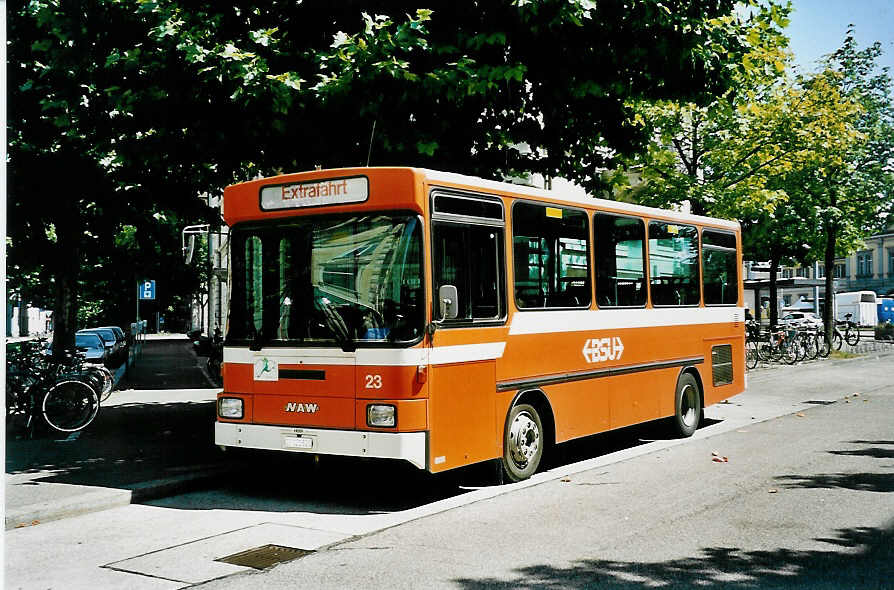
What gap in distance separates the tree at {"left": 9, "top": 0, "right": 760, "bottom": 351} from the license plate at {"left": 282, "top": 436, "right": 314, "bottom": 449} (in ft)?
11.3

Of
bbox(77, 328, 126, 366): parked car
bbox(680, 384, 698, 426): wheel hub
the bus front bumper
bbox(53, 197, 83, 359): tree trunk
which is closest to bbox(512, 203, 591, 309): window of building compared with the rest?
the bus front bumper

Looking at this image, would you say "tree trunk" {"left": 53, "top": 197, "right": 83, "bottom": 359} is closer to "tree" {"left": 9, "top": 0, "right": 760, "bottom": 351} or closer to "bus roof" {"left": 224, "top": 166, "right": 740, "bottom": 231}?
"tree" {"left": 9, "top": 0, "right": 760, "bottom": 351}

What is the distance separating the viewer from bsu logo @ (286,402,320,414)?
8.34m

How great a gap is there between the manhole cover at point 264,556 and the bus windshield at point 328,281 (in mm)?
2035

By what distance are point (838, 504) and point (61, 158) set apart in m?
13.3

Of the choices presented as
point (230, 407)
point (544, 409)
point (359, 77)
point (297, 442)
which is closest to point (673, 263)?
point (544, 409)

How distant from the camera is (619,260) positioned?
1121 cm

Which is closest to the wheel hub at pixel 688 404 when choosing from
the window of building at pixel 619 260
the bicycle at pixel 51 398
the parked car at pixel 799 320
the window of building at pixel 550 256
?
the window of building at pixel 619 260

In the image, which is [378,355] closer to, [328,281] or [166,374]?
[328,281]

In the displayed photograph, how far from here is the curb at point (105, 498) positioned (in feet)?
25.5

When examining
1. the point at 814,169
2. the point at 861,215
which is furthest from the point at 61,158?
the point at 861,215

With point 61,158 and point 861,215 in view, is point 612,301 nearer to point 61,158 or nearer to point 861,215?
point 61,158

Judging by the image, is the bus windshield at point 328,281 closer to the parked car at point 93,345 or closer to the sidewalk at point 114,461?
the sidewalk at point 114,461

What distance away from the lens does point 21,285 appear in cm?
3753
